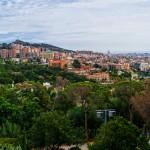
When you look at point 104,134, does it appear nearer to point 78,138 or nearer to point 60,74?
point 78,138

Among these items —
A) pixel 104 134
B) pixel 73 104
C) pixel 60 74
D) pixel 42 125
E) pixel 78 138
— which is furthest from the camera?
pixel 60 74

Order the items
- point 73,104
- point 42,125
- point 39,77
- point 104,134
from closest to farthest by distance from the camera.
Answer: point 104,134 < point 42,125 < point 73,104 < point 39,77

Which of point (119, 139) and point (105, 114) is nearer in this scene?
point (119, 139)

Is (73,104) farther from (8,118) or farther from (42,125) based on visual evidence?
(42,125)

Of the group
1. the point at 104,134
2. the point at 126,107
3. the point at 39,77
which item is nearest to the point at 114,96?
the point at 126,107

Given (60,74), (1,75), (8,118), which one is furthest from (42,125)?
(60,74)

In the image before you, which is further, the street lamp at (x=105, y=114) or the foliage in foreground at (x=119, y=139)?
the street lamp at (x=105, y=114)

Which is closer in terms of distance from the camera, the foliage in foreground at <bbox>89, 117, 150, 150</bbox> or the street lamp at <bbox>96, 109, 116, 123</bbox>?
the foliage in foreground at <bbox>89, 117, 150, 150</bbox>

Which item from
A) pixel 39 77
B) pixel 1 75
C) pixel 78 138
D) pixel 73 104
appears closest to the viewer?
pixel 78 138

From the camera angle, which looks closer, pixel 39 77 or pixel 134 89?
pixel 134 89
